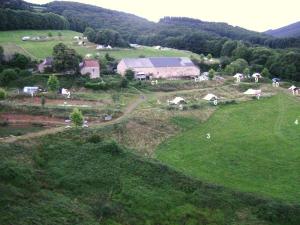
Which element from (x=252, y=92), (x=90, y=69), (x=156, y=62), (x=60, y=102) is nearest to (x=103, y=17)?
(x=156, y=62)

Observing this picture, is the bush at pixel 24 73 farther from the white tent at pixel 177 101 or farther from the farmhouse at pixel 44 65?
the white tent at pixel 177 101

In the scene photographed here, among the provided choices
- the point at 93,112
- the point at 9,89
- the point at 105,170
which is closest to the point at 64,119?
the point at 93,112

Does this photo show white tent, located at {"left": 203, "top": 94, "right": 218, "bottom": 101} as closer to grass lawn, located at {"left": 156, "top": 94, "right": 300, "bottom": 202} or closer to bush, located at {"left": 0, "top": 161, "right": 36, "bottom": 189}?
grass lawn, located at {"left": 156, "top": 94, "right": 300, "bottom": 202}

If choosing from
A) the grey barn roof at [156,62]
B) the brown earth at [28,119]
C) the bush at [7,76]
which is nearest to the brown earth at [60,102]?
the brown earth at [28,119]

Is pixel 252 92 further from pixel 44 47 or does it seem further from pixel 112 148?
pixel 44 47

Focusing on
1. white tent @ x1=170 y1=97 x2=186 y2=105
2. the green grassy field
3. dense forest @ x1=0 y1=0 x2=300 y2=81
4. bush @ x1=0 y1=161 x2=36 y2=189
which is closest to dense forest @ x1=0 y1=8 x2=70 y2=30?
dense forest @ x1=0 y1=0 x2=300 y2=81
